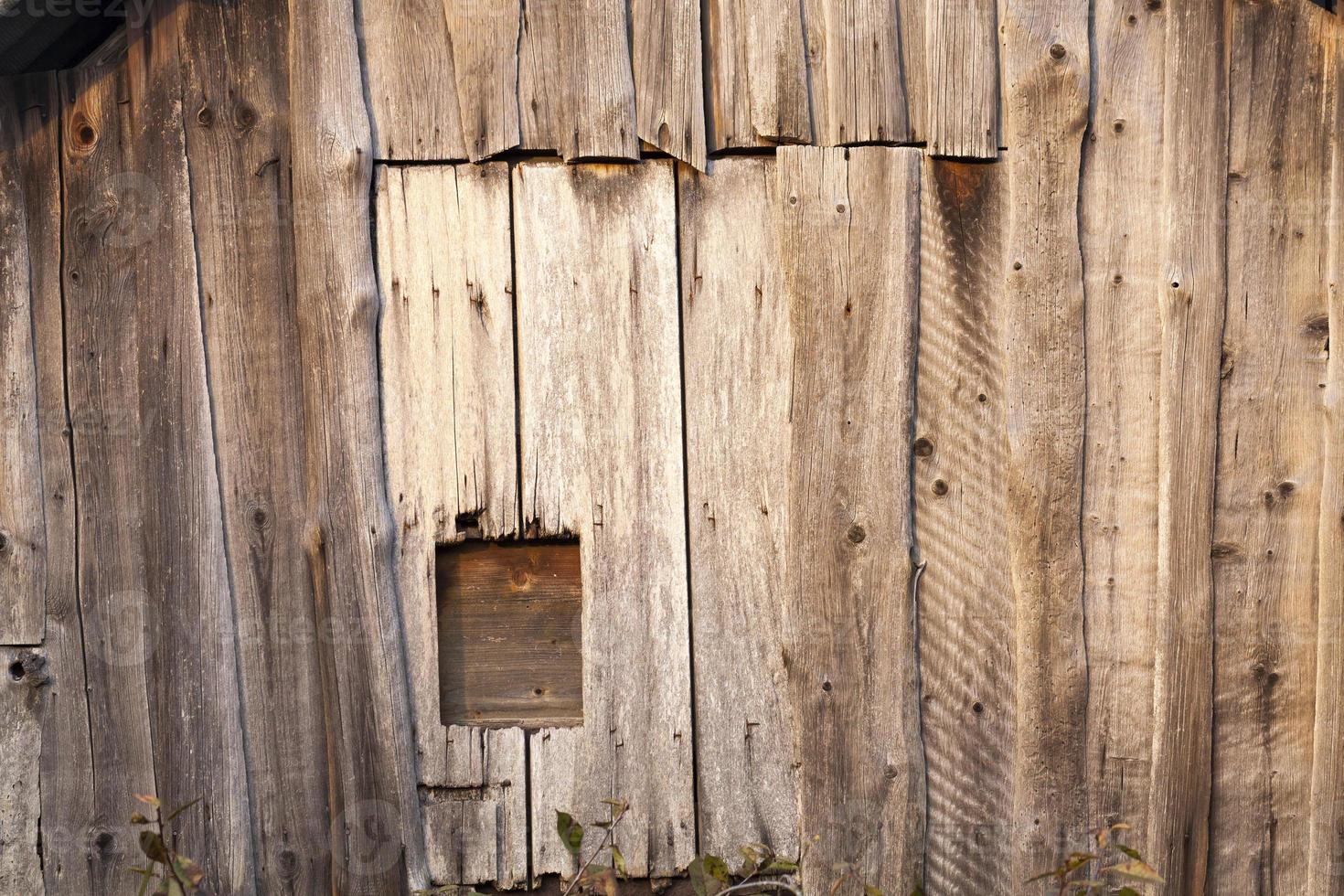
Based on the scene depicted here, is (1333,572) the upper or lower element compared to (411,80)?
lower

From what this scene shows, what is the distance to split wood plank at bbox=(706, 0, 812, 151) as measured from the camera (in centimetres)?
275

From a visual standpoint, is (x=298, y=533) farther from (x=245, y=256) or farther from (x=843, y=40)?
(x=843, y=40)

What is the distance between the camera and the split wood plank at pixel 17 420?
9.04 feet

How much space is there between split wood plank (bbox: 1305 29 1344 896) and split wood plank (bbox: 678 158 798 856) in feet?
4.29

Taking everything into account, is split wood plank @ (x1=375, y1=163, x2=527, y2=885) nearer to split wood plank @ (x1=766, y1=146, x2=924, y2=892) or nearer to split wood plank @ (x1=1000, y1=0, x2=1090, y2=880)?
split wood plank @ (x1=766, y1=146, x2=924, y2=892)

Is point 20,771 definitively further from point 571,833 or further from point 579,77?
point 579,77

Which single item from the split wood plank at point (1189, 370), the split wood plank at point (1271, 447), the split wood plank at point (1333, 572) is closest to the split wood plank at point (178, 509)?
the split wood plank at point (1189, 370)

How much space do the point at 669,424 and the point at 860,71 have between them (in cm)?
99

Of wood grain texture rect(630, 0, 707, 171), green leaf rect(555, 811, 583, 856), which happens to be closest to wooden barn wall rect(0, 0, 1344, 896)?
wood grain texture rect(630, 0, 707, 171)

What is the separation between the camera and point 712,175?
2.77 meters

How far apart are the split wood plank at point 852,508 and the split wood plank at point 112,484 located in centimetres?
161

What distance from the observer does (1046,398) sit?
2771 millimetres

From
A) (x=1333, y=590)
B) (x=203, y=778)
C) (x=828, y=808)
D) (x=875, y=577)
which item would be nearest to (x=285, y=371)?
(x=203, y=778)

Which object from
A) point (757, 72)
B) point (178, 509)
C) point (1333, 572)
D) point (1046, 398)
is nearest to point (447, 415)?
point (178, 509)
